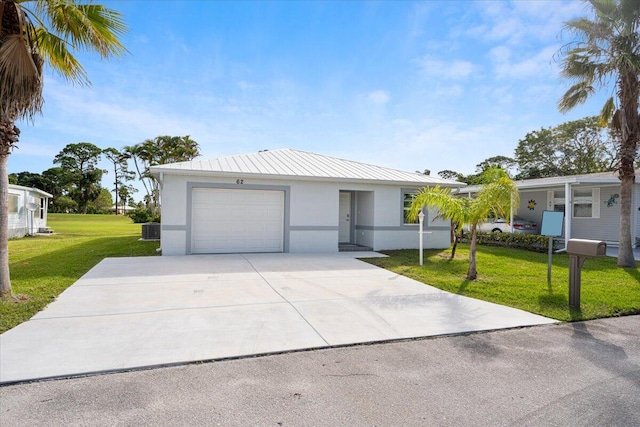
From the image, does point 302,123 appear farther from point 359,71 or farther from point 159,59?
point 159,59

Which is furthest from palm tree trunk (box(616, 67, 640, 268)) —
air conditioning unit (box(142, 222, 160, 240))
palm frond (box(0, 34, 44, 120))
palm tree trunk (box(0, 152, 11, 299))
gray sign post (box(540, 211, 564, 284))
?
air conditioning unit (box(142, 222, 160, 240))

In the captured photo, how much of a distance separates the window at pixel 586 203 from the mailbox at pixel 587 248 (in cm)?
1338

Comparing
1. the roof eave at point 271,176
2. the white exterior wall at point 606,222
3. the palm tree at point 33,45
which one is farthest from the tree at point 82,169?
the white exterior wall at point 606,222

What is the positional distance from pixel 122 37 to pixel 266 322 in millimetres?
6057

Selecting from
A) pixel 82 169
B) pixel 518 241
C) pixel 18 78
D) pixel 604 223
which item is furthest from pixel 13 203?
pixel 82 169

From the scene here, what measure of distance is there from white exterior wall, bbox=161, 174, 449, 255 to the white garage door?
1.07 feet

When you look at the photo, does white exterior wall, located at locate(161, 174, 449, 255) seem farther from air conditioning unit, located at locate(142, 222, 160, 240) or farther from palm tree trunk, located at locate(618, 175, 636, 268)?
air conditioning unit, located at locate(142, 222, 160, 240)

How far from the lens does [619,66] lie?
10.1 meters

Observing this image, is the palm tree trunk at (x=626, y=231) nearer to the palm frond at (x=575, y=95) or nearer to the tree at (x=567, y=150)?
the palm frond at (x=575, y=95)

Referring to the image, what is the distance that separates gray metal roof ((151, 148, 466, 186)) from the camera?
11.0 meters

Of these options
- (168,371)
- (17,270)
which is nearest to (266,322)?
(168,371)

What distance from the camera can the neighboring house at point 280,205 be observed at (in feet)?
35.8

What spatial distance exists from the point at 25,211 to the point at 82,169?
146 feet

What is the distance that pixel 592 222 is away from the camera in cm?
1614
